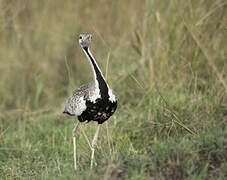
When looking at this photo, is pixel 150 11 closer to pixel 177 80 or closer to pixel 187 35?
pixel 187 35

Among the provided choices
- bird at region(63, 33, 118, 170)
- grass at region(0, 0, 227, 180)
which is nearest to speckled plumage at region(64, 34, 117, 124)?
bird at region(63, 33, 118, 170)

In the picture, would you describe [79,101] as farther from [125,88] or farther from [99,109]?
[125,88]

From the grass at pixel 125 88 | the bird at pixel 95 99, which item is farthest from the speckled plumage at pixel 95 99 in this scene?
the grass at pixel 125 88

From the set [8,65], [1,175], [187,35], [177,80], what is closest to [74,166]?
[1,175]

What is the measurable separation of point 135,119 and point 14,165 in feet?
4.21

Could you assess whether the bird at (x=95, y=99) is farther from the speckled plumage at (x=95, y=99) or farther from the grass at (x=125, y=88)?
the grass at (x=125, y=88)

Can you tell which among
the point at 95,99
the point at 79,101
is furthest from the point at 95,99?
the point at 79,101

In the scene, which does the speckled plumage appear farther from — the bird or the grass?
the grass

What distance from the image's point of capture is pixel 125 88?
507 cm

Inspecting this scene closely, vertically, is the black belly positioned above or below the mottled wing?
below

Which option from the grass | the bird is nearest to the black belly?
the bird

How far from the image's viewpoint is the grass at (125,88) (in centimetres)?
293

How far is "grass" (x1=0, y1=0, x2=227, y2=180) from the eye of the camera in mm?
2928

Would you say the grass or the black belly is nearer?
the grass
